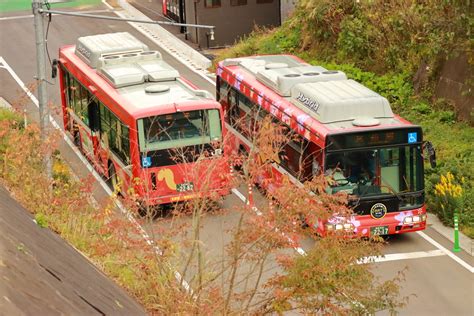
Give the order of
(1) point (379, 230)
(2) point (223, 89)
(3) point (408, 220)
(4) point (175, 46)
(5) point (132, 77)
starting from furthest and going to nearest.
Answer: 1. (4) point (175, 46)
2. (2) point (223, 89)
3. (5) point (132, 77)
4. (3) point (408, 220)
5. (1) point (379, 230)

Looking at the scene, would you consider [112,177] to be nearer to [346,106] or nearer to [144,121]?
[144,121]

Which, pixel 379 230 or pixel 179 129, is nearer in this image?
pixel 379 230

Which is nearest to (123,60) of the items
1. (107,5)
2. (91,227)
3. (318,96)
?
(318,96)

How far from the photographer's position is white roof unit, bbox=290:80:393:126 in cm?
1980

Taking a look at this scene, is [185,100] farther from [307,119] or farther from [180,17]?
[180,17]

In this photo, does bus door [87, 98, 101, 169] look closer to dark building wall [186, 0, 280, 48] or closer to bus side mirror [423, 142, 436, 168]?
bus side mirror [423, 142, 436, 168]

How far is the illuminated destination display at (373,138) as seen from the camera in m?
19.1

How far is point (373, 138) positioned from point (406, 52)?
11.1 meters

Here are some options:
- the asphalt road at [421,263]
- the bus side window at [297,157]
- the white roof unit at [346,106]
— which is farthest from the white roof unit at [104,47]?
the white roof unit at [346,106]

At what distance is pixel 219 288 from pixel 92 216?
359 centimetres

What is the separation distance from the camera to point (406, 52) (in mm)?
29641

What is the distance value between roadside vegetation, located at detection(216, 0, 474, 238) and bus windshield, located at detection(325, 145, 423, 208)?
6.24ft

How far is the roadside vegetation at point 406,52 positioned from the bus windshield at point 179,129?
5064 mm

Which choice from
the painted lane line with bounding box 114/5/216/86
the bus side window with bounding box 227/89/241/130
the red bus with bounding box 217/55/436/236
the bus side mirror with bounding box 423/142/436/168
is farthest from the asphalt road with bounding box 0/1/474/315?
the painted lane line with bounding box 114/5/216/86
